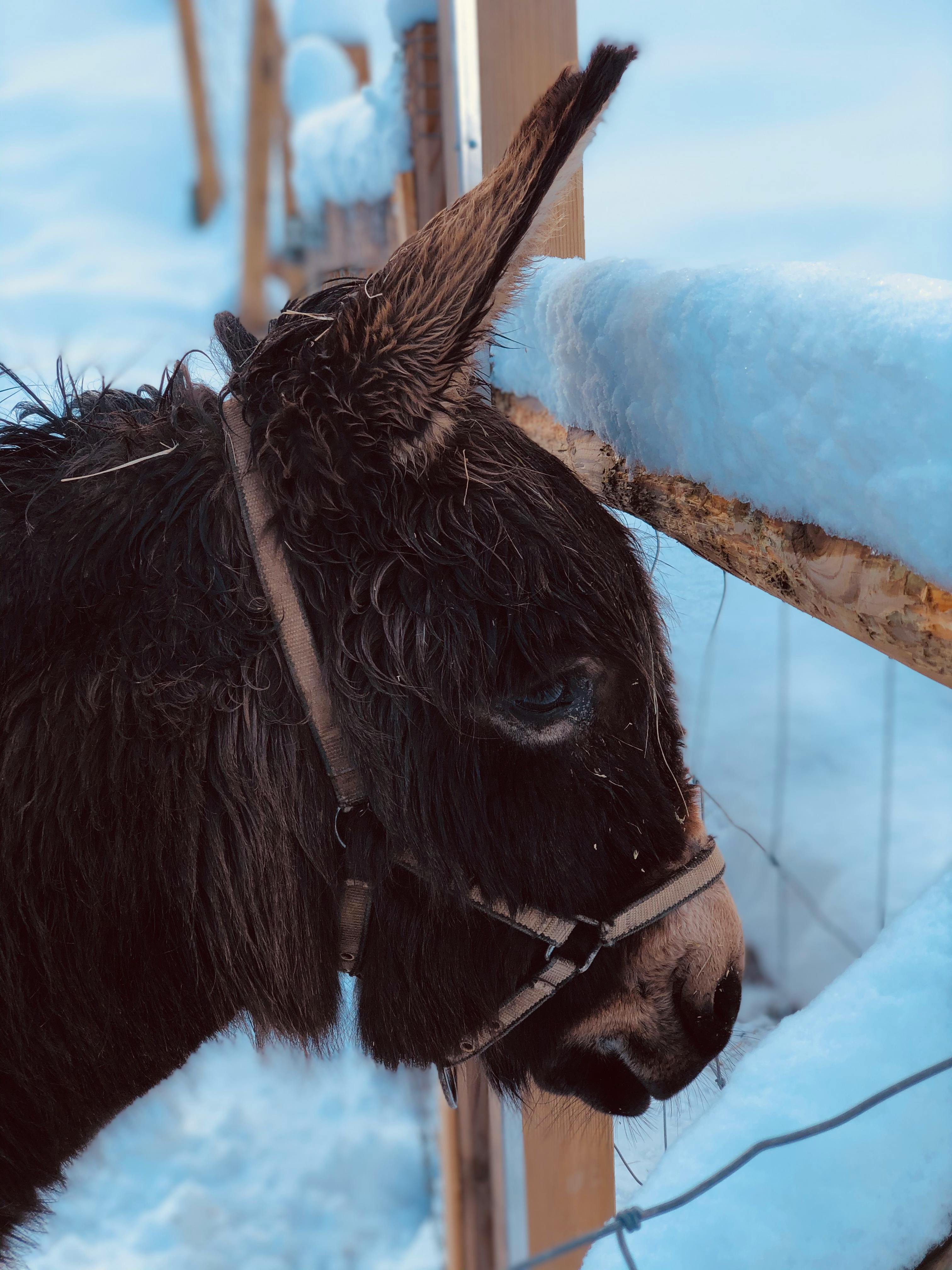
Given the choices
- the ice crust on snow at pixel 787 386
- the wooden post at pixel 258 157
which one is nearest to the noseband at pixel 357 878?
the ice crust on snow at pixel 787 386

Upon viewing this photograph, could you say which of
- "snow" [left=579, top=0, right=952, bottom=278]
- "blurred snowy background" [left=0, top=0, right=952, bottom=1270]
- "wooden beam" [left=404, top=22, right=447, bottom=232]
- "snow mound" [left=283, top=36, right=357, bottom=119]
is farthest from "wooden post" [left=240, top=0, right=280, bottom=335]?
"snow" [left=579, top=0, right=952, bottom=278]

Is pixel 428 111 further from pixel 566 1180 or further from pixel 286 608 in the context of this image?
pixel 566 1180

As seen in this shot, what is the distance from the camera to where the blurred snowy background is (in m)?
1.53

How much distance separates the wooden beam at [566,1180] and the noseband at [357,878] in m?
0.68

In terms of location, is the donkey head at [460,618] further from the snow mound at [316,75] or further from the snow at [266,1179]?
the snow mound at [316,75]

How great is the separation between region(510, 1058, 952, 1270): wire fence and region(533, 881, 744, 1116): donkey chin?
36cm

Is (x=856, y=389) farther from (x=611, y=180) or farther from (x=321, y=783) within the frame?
(x=611, y=180)

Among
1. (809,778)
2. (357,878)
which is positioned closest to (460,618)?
(357,878)

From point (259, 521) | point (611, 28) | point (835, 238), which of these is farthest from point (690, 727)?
point (259, 521)

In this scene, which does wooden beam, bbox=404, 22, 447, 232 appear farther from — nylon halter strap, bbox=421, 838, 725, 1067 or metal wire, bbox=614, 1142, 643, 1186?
metal wire, bbox=614, 1142, 643, 1186

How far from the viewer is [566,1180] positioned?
6.19 feet

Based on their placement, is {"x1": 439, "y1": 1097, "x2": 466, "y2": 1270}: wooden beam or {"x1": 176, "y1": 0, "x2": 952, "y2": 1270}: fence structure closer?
{"x1": 176, "y1": 0, "x2": 952, "y2": 1270}: fence structure

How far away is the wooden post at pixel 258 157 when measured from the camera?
289 inches

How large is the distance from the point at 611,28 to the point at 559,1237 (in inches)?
93.2
